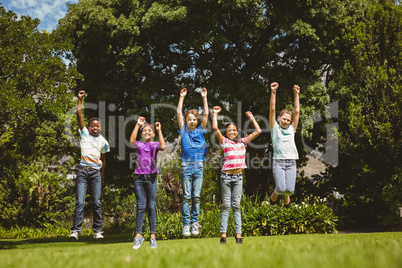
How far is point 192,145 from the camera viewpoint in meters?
7.00

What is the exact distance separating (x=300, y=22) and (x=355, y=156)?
5.82 meters

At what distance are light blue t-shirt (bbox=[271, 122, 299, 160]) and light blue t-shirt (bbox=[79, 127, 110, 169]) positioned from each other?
349 centimetres

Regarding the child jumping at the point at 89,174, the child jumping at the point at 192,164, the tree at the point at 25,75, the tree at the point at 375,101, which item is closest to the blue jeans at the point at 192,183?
the child jumping at the point at 192,164

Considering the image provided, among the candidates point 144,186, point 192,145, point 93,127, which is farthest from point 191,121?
point 93,127

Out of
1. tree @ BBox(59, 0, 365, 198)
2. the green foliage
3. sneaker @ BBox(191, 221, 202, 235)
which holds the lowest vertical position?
the green foliage

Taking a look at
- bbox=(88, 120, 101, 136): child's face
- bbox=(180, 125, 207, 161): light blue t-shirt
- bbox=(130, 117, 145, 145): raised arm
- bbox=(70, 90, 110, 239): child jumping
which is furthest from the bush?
bbox=(130, 117, 145, 145): raised arm

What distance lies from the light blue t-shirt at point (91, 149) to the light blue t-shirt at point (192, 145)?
5.45 feet

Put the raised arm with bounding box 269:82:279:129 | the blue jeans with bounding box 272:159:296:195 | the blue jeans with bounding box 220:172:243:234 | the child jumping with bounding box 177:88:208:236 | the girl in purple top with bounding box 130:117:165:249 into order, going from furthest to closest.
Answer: the blue jeans with bounding box 272:159:296:195, the child jumping with bounding box 177:88:208:236, the raised arm with bounding box 269:82:279:129, the blue jeans with bounding box 220:172:243:234, the girl in purple top with bounding box 130:117:165:249

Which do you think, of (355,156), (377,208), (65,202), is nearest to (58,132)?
(65,202)

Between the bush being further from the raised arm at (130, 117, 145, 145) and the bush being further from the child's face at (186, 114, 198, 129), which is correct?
the raised arm at (130, 117, 145, 145)

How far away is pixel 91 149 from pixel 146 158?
127 centimetres

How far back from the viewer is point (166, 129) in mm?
14078

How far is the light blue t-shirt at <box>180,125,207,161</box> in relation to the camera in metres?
6.94

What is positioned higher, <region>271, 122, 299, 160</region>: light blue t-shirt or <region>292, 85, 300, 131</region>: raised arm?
<region>292, 85, 300, 131</region>: raised arm
